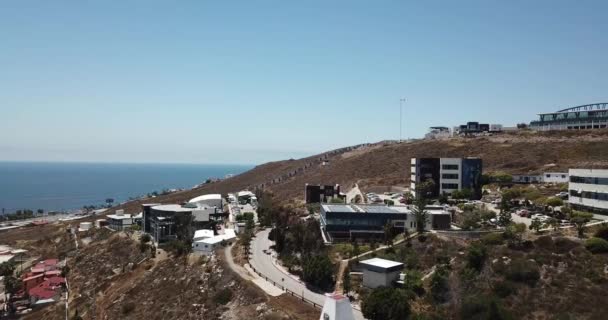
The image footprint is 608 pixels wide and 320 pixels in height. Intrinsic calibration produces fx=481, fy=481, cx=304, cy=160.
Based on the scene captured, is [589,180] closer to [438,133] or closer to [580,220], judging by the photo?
[580,220]

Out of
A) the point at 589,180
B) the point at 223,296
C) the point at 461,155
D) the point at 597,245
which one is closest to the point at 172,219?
the point at 223,296

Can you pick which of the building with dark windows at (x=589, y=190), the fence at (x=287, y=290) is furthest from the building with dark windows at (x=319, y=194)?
the building with dark windows at (x=589, y=190)

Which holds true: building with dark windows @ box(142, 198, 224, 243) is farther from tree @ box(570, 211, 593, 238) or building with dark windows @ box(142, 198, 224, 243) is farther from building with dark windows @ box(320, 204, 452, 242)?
tree @ box(570, 211, 593, 238)

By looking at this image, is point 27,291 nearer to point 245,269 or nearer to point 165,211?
point 165,211

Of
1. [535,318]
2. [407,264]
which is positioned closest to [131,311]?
[407,264]

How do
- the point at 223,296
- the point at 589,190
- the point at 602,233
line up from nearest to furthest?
the point at 602,233
the point at 223,296
the point at 589,190

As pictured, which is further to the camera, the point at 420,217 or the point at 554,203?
the point at 554,203
